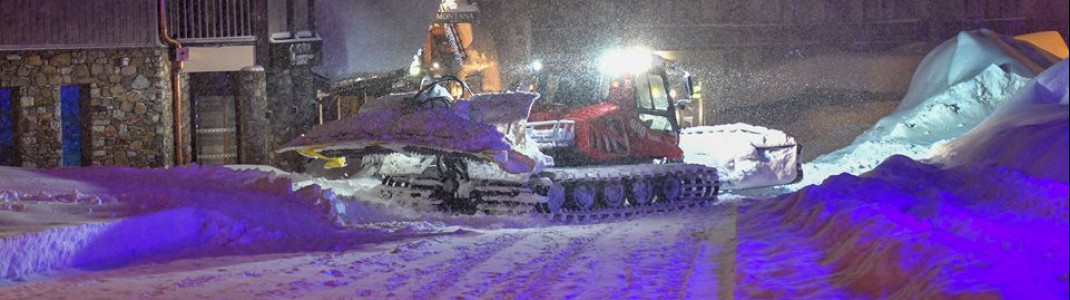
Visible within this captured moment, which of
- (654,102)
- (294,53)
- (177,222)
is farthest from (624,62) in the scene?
(294,53)

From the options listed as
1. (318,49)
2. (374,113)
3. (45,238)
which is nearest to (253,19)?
(318,49)

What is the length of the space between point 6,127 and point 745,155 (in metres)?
14.4

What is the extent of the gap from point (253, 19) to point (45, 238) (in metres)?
13.9

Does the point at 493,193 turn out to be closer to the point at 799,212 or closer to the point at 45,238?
the point at 799,212

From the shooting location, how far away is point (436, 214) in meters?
14.9

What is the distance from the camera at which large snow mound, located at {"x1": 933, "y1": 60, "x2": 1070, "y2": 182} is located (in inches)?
429

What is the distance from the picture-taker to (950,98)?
25.3 m

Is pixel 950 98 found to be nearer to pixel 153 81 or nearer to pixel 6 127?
pixel 153 81

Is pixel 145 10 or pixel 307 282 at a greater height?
pixel 145 10

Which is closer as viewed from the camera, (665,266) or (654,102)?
(665,266)

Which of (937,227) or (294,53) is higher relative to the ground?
(294,53)

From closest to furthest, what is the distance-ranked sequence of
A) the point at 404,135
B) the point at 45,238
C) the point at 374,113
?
the point at 45,238
the point at 404,135
the point at 374,113

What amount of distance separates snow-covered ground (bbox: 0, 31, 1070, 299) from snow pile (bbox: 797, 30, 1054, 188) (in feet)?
29.7

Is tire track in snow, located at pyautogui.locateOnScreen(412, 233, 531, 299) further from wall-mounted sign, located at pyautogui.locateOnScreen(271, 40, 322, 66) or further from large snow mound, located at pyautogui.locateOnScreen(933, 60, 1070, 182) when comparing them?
wall-mounted sign, located at pyautogui.locateOnScreen(271, 40, 322, 66)
